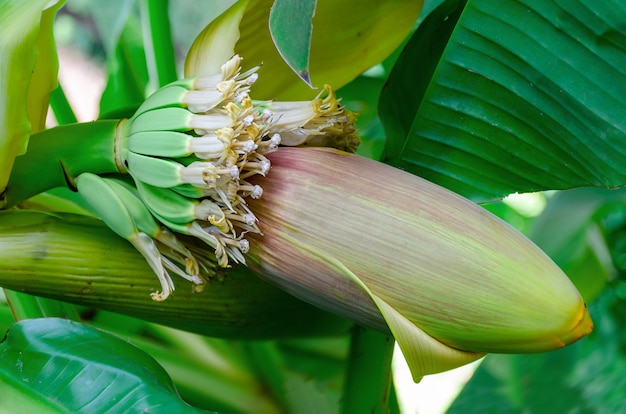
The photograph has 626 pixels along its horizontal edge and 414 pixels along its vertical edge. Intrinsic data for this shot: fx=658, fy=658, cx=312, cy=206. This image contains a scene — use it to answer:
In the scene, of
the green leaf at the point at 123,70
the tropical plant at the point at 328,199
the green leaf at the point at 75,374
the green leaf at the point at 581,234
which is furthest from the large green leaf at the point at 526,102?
the green leaf at the point at 123,70

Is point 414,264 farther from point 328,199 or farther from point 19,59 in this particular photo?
point 19,59

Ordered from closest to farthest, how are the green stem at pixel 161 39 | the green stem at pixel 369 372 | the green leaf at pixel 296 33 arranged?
the green leaf at pixel 296 33
the green stem at pixel 369 372
the green stem at pixel 161 39

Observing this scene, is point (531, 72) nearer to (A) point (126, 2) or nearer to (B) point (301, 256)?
(B) point (301, 256)

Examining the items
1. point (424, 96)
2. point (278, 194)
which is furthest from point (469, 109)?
point (278, 194)

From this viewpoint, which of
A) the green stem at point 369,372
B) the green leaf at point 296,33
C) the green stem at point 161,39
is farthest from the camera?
the green stem at point 161,39

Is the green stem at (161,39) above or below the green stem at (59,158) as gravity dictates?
above

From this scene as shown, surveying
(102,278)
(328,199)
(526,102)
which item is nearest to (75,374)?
(102,278)

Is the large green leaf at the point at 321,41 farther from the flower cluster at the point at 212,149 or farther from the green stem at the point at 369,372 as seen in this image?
the green stem at the point at 369,372

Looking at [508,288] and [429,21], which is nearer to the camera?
[508,288]
